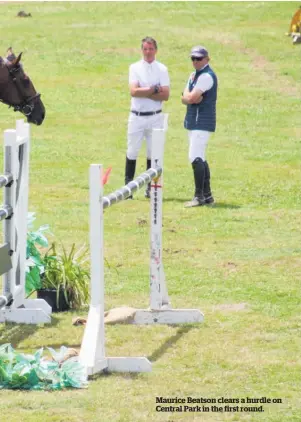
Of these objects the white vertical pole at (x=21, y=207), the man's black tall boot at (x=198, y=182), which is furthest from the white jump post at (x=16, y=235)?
the man's black tall boot at (x=198, y=182)

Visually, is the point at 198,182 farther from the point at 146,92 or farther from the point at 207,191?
the point at 146,92

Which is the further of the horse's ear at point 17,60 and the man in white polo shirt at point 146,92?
the man in white polo shirt at point 146,92

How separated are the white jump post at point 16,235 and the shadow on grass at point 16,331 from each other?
8 centimetres

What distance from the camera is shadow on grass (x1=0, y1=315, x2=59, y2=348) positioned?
9.16 meters

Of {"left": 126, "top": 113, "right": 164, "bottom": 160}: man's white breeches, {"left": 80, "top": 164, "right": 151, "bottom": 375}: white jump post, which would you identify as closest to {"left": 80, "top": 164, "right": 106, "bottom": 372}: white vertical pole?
{"left": 80, "top": 164, "right": 151, "bottom": 375}: white jump post

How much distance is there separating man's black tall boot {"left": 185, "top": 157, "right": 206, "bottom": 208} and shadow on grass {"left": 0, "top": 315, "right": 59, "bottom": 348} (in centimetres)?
582

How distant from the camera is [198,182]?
606 inches

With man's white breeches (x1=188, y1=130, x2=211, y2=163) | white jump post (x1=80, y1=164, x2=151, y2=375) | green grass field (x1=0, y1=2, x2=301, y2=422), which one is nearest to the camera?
green grass field (x1=0, y1=2, x2=301, y2=422)

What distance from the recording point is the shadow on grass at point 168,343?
8677mm

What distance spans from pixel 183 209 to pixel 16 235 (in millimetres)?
6045

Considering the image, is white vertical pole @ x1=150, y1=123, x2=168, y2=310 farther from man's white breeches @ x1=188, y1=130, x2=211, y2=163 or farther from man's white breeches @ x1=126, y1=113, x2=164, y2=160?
man's white breeches @ x1=126, y1=113, x2=164, y2=160

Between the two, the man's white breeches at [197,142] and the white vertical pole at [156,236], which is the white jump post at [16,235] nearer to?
the white vertical pole at [156,236]

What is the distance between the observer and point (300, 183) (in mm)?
17359

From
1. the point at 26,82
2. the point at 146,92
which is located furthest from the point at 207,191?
the point at 26,82
